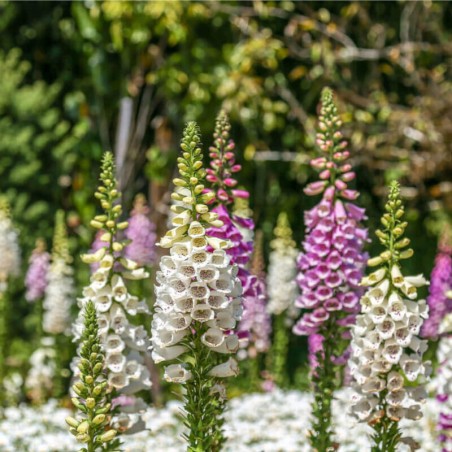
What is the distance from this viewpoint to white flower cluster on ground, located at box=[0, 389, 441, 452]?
4.98m

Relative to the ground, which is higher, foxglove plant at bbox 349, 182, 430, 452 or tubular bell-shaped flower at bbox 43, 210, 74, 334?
tubular bell-shaped flower at bbox 43, 210, 74, 334

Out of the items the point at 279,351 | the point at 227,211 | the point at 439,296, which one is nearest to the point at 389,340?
the point at 227,211

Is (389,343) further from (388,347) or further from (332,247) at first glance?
(332,247)

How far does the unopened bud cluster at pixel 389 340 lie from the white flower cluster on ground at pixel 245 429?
1511mm

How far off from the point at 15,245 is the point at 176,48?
3.13 meters

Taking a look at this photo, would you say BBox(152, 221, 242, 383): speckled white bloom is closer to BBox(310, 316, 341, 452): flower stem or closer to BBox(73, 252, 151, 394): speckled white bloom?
BBox(73, 252, 151, 394): speckled white bloom

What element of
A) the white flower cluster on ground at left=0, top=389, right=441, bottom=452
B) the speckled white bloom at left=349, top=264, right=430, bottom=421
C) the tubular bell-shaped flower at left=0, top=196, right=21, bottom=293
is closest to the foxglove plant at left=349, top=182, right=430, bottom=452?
the speckled white bloom at left=349, top=264, right=430, bottom=421

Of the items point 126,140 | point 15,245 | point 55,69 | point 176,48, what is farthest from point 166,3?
point 15,245

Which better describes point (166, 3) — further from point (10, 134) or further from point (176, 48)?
point (10, 134)

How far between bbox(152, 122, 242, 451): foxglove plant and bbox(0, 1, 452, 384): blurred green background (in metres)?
5.21

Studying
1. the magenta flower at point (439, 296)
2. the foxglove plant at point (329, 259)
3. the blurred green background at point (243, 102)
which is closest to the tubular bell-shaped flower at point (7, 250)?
the blurred green background at point (243, 102)

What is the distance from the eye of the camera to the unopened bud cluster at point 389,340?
2881 millimetres

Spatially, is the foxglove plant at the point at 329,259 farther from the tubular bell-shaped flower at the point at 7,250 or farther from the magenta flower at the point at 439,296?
the tubular bell-shaped flower at the point at 7,250

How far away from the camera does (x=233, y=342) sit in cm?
271
